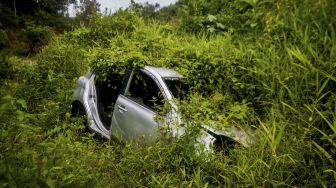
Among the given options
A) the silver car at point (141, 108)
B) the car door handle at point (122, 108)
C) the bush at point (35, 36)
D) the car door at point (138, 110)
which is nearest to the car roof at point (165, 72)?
the silver car at point (141, 108)

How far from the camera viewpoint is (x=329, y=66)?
4281 millimetres

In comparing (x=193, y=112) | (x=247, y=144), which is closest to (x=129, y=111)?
(x=193, y=112)

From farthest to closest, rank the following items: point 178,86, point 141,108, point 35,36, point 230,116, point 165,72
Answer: point 35,36, point 165,72, point 178,86, point 141,108, point 230,116

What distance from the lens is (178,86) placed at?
530 cm

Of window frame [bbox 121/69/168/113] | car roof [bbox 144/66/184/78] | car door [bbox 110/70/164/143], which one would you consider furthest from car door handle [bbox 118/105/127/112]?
car roof [bbox 144/66/184/78]

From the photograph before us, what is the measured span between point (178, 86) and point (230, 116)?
1.01m

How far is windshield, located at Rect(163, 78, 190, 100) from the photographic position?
5.08 m

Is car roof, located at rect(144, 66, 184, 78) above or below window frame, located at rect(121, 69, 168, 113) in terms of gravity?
above

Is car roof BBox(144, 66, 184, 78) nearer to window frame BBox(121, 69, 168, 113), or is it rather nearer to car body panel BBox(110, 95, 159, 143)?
window frame BBox(121, 69, 168, 113)

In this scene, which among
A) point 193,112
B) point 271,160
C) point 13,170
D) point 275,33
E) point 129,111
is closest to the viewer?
point 13,170

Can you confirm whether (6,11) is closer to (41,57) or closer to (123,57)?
(41,57)

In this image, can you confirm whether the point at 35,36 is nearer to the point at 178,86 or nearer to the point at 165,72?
the point at 165,72

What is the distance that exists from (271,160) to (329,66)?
133 centimetres

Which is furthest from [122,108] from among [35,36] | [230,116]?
[35,36]
